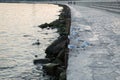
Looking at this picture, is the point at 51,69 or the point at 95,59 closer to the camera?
the point at 95,59

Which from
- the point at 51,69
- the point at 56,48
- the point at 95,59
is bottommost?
the point at 56,48

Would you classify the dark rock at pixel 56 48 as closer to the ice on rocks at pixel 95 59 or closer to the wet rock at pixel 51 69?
the wet rock at pixel 51 69

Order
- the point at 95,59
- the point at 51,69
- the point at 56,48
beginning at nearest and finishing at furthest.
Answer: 1. the point at 95,59
2. the point at 51,69
3. the point at 56,48

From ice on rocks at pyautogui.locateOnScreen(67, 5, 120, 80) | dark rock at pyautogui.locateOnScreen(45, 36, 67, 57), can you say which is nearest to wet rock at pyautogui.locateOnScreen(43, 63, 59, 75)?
ice on rocks at pyautogui.locateOnScreen(67, 5, 120, 80)

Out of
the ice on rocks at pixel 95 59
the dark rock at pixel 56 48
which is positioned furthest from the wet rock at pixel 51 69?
the dark rock at pixel 56 48

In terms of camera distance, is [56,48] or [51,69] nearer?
[51,69]

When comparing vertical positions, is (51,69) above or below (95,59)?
below

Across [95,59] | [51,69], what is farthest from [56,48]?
[95,59]

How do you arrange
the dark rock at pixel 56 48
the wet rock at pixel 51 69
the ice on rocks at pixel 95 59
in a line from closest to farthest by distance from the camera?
the ice on rocks at pixel 95 59
the wet rock at pixel 51 69
the dark rock at pixel 56 48

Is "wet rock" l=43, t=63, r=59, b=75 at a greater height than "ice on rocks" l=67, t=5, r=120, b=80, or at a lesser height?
lesser

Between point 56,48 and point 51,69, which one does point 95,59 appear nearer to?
point 51,69

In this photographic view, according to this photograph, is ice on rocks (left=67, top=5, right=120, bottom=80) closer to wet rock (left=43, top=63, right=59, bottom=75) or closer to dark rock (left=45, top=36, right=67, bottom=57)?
wet rock (left=43, top=63, right=59, bottom=75)

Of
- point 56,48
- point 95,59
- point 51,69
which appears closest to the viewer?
point 95,59

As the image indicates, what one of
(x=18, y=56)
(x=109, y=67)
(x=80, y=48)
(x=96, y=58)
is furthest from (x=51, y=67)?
(x=18, y=56)
